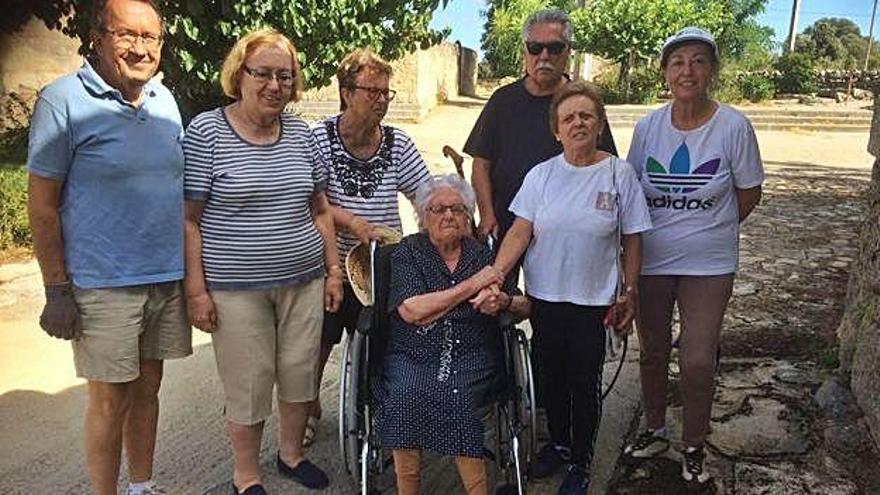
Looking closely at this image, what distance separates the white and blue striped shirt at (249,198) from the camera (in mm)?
2285

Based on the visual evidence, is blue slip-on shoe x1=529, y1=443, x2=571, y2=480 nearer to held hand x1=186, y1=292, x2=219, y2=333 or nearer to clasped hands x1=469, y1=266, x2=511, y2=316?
clasped hands x1=469, y1=266, x2=511, y2=316

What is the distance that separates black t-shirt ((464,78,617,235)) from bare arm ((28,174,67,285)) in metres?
1.59

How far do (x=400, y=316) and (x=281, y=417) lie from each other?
26.2 inches

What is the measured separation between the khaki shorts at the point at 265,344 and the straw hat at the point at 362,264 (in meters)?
0.13

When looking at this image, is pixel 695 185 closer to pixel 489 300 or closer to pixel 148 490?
pixel 489 300

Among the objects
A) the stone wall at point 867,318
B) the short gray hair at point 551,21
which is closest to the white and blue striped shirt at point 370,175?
the short gray hair at point 551,21

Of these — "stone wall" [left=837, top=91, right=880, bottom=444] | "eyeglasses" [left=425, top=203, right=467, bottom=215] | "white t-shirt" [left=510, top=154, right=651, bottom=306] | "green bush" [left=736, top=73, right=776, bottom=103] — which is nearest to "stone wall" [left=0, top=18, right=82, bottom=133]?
"eyeglasses" [left=425, top=203, right=467, bottom=215]

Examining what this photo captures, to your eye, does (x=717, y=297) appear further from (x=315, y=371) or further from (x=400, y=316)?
(x=315, y=371)

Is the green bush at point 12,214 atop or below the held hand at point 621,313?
below

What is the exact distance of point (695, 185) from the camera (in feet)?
8.32

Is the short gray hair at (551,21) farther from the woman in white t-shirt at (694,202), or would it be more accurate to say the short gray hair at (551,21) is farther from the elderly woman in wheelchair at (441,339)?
the elderly woman in wheelchair at (441,339)

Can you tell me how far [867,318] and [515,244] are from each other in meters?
1.74

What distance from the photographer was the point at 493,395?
2443 mm

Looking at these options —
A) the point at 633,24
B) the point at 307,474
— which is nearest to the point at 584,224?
the point at 307,474
